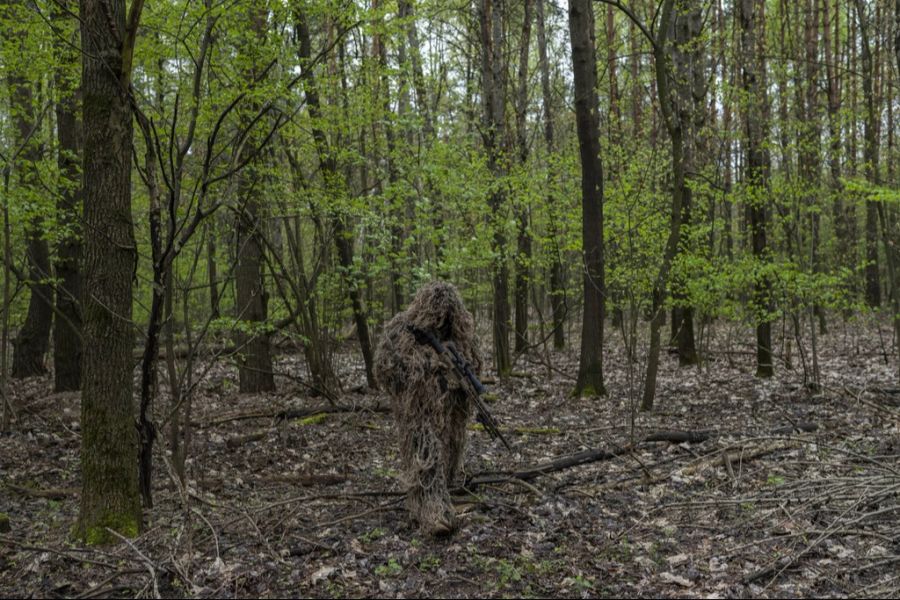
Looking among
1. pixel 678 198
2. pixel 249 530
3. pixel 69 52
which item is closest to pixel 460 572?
pixel 249 530

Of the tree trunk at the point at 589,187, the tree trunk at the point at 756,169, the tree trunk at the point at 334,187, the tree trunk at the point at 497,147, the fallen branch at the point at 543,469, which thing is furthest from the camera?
the tree trunk at the point at 497,147

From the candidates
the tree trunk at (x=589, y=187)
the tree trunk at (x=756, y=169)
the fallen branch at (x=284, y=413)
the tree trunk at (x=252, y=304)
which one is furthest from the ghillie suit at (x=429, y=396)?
the tree trunk at (x=756, y=169)

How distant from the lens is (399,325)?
17.2 feet

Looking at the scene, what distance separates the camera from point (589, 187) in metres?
10.5

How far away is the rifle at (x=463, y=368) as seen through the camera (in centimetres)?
499

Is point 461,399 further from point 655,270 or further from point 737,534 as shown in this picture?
point 655,270

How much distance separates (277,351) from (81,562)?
41.3 ft

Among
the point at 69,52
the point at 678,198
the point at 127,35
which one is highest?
the point at 69,52

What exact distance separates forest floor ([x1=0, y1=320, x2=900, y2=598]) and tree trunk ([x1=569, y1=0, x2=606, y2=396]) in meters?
1.51

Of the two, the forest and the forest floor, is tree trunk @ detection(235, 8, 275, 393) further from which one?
the forest floor

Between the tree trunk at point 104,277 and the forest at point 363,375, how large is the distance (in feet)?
0.05

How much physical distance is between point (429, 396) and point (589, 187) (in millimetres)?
6523

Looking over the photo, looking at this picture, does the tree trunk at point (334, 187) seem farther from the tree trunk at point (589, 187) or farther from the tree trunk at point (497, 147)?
the tree trunk at point (589, 187)

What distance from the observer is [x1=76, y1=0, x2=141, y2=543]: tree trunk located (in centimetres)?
465
